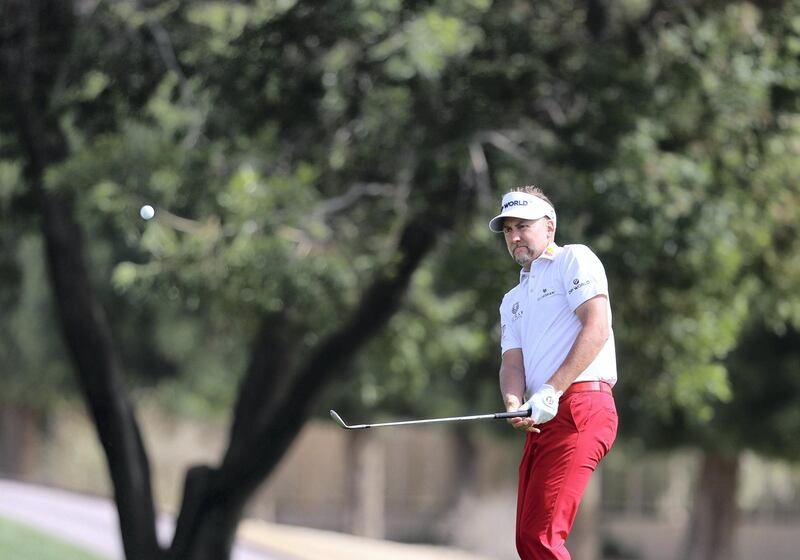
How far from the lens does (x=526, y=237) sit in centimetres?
619

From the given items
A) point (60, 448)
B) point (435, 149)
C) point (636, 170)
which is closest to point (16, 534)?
point (435, 149)

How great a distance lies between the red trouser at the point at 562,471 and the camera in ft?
19.5

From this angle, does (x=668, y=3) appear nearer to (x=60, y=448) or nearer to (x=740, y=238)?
(x=740, y=238)

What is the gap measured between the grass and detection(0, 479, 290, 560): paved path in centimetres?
35

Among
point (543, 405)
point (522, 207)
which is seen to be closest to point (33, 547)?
point (522, 207)

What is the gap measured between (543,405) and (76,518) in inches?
694

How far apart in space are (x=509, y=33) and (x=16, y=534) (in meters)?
9.07

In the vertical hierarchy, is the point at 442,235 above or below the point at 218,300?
above

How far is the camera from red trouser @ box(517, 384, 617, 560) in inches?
234

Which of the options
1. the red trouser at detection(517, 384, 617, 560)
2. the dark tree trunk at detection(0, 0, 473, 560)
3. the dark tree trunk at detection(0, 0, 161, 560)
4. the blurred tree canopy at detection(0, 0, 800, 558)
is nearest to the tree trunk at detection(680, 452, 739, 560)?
the blurred tree canopy at detection(0, 0, 800, 558)

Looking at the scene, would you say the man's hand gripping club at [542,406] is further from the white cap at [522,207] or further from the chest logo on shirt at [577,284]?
the white cap at [522,207]

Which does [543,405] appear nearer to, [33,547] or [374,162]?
[374,162]

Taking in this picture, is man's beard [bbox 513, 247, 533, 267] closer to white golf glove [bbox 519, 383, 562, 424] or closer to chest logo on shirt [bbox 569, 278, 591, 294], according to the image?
chest logo on shirt [bbox 569, 278, 591, 294]

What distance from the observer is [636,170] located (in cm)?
1240
